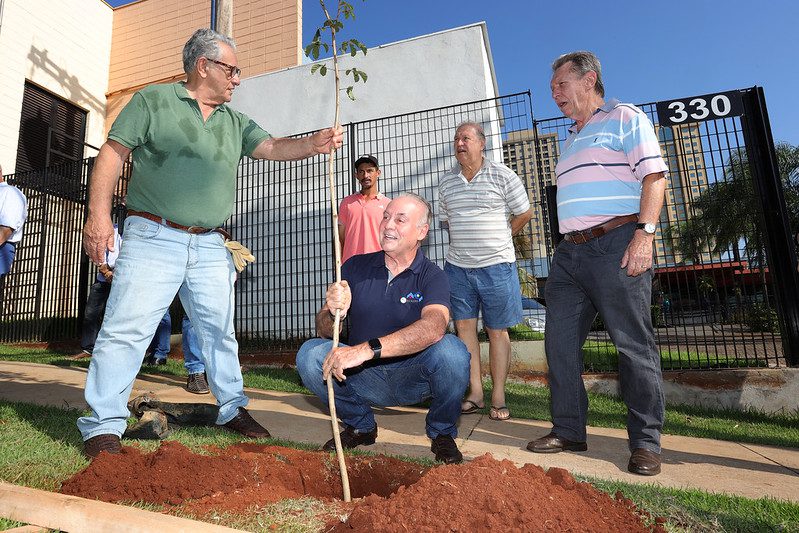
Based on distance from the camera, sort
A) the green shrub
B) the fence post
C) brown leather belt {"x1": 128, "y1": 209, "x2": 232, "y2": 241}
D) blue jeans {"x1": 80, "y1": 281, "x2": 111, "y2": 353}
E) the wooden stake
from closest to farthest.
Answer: the wooden stake < brown leather belt {"x1": 128, "y1": 209, "x2": 232, "y2": 241} < the fence post < the green shrub < blue jeans {"x1": 80, "y1": 281, "x2": 111, "y2": 353}

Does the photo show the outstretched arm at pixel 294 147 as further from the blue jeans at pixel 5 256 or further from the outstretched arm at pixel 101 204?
the blue jeans at pixel 5 256

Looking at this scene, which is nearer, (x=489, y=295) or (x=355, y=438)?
(x=355, y=438)

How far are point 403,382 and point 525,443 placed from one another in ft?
3.11

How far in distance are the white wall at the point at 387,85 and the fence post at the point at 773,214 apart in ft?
16.3

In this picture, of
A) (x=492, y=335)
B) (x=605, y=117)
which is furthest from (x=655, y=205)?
(x=492, y=335)

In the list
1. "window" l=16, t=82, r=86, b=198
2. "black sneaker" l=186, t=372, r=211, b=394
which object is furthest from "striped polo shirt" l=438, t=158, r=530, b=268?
"window" l=16, t=82, r=86, b=198

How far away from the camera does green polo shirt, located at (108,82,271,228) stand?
2605 millimetres

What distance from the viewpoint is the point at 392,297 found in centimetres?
270

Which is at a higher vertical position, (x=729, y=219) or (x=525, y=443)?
(x=729, y=219)

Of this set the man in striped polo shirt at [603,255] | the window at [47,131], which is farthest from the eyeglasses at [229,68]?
the window at [47,131]

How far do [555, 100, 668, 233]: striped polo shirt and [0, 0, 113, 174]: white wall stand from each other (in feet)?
37.7

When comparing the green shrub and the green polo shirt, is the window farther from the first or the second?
the green shrub

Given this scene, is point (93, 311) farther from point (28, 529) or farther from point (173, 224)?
point (28, 529)

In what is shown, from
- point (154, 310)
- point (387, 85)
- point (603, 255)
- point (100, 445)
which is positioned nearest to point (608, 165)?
point (603, 255)
